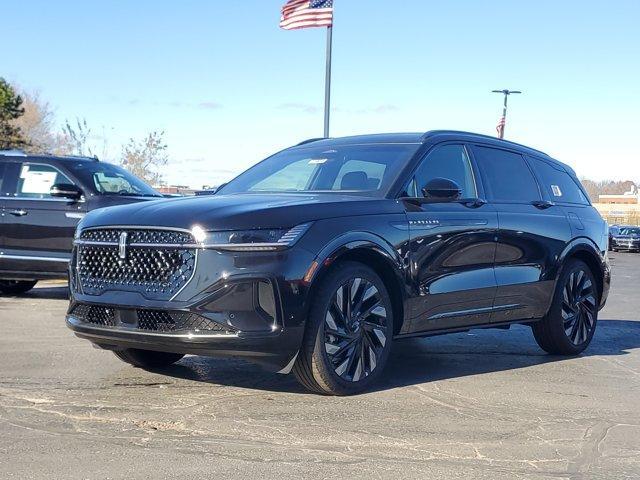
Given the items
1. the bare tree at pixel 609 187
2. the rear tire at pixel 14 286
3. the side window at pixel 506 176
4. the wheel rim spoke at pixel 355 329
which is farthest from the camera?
the bare tree at pixel 609 187

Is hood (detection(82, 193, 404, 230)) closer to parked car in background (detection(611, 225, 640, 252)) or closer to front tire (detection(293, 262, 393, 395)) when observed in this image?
front tire (detection(293, 262, 393, 395))

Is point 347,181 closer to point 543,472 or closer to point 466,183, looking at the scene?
point 466,183

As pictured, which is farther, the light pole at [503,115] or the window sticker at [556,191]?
the light pole at [503,115]

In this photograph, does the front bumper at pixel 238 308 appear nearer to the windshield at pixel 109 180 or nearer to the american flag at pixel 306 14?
the windshield at pixel 109 180

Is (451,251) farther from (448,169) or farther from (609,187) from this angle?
(609,187)

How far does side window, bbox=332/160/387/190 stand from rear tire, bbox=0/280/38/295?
6789 mm

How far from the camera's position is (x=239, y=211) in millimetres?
5633

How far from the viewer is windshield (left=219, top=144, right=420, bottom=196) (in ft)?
22.0

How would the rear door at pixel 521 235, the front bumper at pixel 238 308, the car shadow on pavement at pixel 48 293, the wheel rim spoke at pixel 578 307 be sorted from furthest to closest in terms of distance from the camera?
1. the car shadow on pavement at pixel 48 293
2. the wheel rim spoke at pixel 578 307
3. the rear door at pixel 521 235
4. the front bumper at pixel 238 308

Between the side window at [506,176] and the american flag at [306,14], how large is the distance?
35.1 feet

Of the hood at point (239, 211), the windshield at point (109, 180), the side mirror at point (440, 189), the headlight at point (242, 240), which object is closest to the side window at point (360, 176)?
the hood at point (239, 211)

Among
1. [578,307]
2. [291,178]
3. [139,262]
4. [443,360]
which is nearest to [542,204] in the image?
[578,307]

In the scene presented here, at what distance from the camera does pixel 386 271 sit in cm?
630

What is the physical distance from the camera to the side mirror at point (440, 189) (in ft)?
21.4
